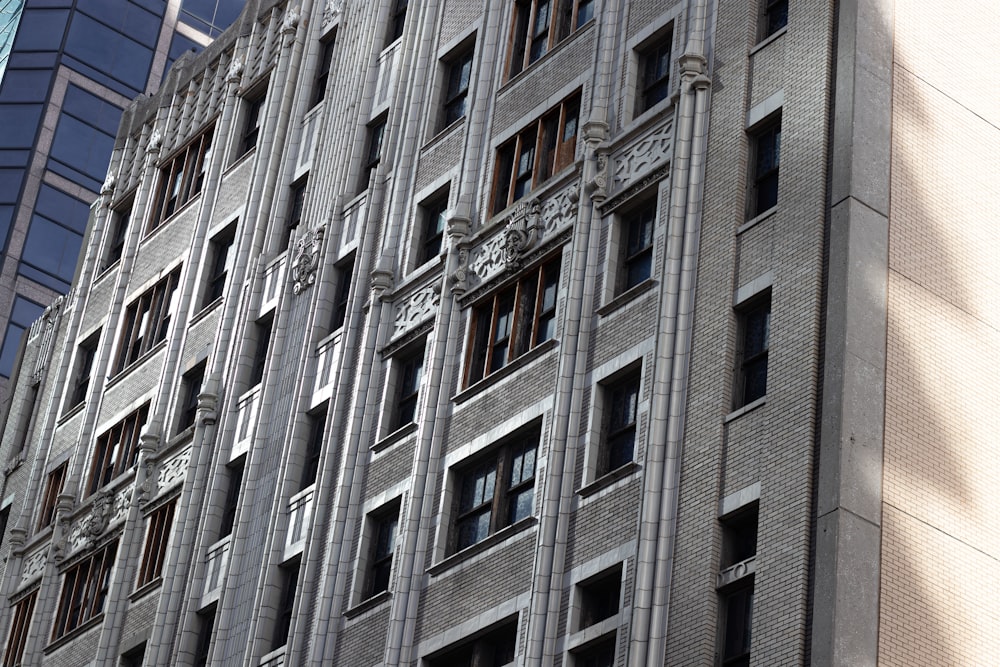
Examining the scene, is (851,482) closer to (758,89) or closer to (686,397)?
(686,397)

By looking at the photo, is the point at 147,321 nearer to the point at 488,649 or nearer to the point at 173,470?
the point at 173,470

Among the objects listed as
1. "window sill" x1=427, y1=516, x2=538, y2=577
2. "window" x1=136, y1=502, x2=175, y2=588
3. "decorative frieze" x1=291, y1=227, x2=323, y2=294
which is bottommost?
"window sill" x1=427, y1=516, x2=538, y2=577

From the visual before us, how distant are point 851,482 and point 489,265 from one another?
1347 cm

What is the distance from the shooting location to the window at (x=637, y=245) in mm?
36969

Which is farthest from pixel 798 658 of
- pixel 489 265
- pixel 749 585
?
pixel 489 265

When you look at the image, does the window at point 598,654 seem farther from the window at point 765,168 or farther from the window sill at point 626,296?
the window at point 765,168

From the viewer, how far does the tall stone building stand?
3075 cm

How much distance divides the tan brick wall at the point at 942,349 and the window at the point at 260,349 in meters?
20.1

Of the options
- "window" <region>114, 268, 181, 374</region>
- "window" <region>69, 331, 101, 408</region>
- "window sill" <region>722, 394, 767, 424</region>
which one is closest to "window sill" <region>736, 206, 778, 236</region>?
"window sill" <region>722, 394, 767, 424</region>

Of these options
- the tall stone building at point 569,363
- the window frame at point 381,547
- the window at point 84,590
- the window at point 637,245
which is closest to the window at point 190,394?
the tall stone building at point 569,363

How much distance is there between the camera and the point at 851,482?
2944 cm

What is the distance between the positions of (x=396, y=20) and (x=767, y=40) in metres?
17.2

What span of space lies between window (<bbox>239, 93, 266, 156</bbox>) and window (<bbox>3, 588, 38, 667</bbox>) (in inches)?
572

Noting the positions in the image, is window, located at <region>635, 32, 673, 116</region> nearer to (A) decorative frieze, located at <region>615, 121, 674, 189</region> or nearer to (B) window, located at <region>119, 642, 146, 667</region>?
(A) decorative frieze, located at <region>615, 121, 674, 189</region>
